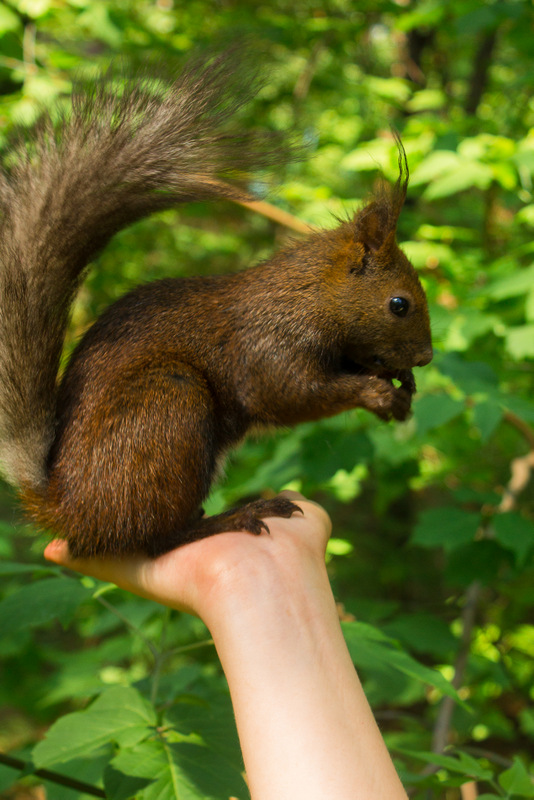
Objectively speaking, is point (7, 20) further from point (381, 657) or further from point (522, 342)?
point (381, 657)

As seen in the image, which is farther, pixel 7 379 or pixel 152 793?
pixel 7 379

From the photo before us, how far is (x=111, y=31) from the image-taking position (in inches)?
107

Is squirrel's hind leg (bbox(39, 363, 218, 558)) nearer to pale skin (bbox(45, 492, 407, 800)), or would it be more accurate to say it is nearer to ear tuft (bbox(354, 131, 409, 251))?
pale skin (bbox(45, 492, 407, 800))

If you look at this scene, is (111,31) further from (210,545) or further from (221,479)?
(210,545)

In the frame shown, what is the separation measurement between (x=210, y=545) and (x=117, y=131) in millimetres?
858

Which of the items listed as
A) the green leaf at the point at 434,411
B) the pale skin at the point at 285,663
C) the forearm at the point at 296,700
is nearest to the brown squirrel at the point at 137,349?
the pale skin at the point at 285,663

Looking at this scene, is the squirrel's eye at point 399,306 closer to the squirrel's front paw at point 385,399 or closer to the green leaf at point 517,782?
the squirrel's front paw at point 385,399

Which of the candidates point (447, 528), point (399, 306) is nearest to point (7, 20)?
point (399, 306)

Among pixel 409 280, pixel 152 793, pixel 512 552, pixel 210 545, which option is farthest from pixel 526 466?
pixel 152 793

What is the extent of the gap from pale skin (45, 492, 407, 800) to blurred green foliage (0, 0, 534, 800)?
273 millimetres

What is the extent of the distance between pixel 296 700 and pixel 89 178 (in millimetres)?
1052

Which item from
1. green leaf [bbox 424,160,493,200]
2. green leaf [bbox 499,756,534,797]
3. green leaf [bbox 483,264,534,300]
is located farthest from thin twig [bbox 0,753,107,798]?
green leaf [bbox 424,160,493,200]

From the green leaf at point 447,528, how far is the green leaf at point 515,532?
16 cm

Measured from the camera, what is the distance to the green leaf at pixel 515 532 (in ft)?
6.52
